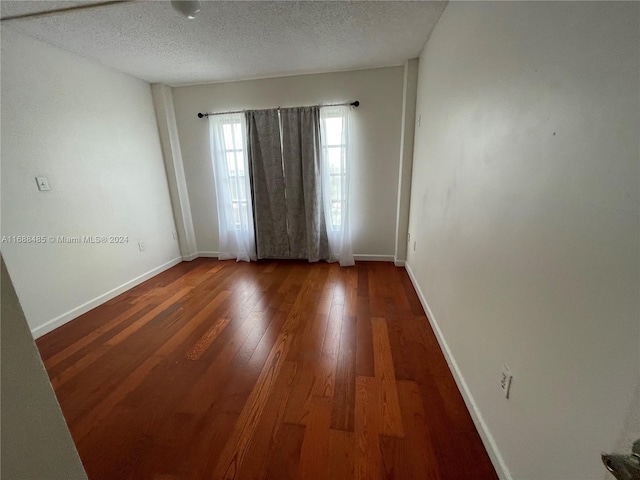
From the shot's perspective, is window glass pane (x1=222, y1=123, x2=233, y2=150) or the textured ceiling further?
window glass pane (x1=222, y1=123, x2=233, y2=150)

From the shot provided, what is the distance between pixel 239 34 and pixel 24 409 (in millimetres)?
2451

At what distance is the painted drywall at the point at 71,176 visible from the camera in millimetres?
1802

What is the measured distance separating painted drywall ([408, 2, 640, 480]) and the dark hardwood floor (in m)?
0.33

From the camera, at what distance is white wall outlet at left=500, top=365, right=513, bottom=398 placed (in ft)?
2.99

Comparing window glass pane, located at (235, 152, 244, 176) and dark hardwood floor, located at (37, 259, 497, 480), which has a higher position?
window glass pane, located at (235, 152, 244, 176)

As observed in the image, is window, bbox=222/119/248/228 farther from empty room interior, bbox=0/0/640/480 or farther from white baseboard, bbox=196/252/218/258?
white baseboard, bbox=196/252/218/258

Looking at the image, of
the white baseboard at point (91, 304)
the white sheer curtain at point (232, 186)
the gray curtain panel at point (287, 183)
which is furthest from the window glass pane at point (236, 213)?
the white baseboard at point (91, 304)

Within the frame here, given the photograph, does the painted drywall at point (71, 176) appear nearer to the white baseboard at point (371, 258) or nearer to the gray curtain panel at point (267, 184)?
the gray curtain panel at point (267, 184)

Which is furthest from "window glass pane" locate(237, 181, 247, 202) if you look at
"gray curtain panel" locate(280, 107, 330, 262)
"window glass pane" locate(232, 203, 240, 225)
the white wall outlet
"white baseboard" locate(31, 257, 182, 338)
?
the white wall outlet

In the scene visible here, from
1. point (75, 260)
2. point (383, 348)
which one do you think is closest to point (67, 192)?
point (75, 260)

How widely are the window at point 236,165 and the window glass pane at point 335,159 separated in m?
1.09

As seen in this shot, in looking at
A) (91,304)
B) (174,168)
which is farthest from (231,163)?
(91,304)

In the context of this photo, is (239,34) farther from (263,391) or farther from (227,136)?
(263,391)

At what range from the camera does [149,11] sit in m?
1.62
